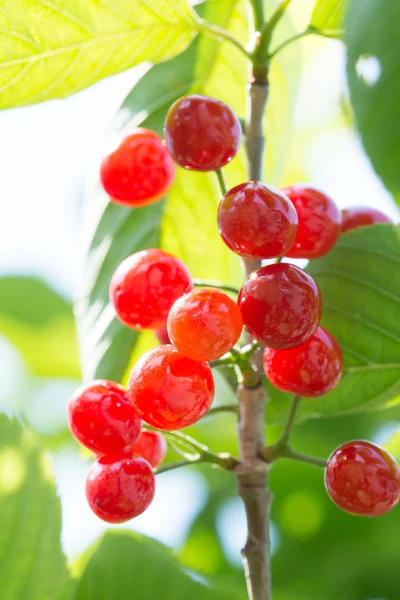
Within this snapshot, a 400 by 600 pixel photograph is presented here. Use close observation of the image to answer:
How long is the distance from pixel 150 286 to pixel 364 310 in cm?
38

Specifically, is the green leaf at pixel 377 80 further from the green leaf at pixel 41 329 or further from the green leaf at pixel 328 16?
the green leaf at pixel 41 329

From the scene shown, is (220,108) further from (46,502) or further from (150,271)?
(46,502)

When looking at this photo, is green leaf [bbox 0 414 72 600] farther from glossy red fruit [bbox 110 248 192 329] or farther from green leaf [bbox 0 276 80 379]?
green leaf [bbox 0 276 80 379]

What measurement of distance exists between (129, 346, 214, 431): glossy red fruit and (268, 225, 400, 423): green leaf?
380 millimetres

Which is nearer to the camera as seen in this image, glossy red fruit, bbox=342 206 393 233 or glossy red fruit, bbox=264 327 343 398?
glossy red fruit, bbox=264 327 343 398

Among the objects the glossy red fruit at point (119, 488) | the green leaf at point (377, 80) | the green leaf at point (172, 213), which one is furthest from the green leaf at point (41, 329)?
the green leaf at point (377, 80)

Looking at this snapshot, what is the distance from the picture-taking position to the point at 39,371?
3773mm

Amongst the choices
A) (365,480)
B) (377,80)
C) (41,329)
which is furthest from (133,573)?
(41,329)

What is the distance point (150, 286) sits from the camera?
54.6 inches

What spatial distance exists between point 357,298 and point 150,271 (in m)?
0.37

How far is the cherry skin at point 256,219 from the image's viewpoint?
1.19 meters

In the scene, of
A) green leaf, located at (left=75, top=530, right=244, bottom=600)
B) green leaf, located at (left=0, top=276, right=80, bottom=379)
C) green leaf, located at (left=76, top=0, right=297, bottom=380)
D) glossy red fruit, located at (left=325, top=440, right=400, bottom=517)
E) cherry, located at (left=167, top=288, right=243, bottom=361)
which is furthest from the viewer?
green leaf, located at (left=0, top=276, right=80, bottom=379)

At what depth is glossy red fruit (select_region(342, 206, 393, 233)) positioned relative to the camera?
1.51 m

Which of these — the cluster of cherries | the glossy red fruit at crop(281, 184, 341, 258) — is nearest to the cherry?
the cluster of cherries
